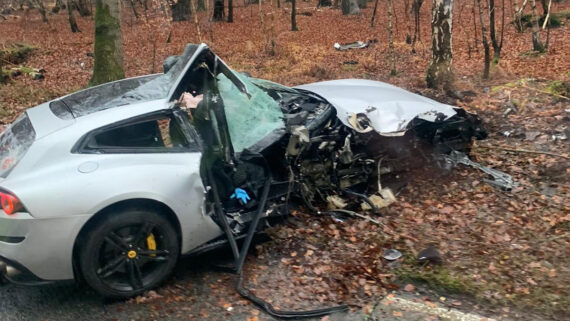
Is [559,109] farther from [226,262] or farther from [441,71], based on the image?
[226,262]

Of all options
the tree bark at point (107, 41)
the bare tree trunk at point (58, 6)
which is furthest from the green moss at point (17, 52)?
the bare tree trunk at point (58, 6)

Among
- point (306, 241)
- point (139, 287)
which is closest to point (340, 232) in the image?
point (306, 241)

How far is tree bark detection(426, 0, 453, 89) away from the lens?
372 inches

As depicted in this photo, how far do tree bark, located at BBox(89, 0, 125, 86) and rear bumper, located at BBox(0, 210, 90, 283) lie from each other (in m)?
7.17

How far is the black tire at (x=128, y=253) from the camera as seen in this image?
3.78 m

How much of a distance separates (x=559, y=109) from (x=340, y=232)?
199 inches

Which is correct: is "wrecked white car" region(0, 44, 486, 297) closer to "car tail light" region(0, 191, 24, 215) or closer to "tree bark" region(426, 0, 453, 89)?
"car tail light" region(0, 191, 24, 215)

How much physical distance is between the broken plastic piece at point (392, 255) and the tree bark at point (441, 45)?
609 centimetres

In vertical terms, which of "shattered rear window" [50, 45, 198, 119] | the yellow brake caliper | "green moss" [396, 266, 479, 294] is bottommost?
"green moss" [396, 266, 479, 294]

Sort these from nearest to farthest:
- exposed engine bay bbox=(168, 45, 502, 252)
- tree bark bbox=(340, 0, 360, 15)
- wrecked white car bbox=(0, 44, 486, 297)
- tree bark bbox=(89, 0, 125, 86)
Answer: wrecked white car bbox=(0, 44, 486, 297) → exposed engine bay bbox=(168, 45, 502, 252) → tree bark bbox=(89, 0, 125, 86) → tree bark bbox=(340, 0, 360, 15)

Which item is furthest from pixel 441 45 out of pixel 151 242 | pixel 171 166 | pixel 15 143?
pixel 15 143

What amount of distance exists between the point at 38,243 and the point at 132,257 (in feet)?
2.31

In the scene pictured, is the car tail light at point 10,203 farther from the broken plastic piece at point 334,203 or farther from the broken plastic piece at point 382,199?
the broken plastic piece at point 382,199

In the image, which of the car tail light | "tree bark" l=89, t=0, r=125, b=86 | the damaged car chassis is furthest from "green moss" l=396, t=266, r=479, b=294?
"tree bark" l=89, t=0, r=125, b=86
